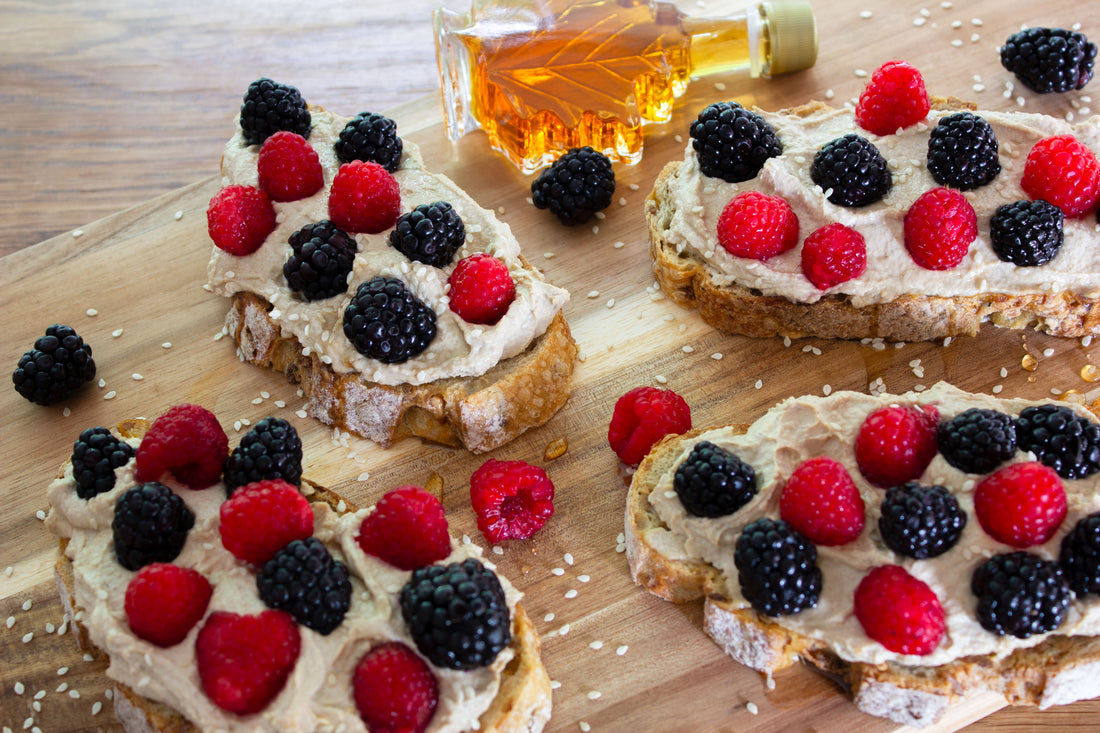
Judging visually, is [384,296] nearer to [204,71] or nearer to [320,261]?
[320,261]

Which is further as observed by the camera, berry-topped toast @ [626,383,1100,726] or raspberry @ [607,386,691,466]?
raspberry @ [607,386,691,466]

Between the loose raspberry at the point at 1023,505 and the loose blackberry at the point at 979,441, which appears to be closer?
the loose raspberry at the point at 1023,505

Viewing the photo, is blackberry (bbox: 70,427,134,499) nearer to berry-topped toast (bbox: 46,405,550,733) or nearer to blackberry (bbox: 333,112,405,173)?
berry-topped toast (bbox: 46,405,550,733)

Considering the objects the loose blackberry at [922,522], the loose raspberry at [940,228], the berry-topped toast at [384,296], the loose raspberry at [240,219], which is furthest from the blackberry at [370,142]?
the loose blackberry at [922,522]

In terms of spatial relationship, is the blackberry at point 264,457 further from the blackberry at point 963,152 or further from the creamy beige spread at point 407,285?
the blackberry at point 963,152

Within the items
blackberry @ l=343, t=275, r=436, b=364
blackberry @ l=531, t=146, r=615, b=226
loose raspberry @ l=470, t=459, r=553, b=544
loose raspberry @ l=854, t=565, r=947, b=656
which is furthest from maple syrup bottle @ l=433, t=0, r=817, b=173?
loose raspberry @ l=854, t=565, r=947, b=656

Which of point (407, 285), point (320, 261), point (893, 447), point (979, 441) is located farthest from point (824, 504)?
point (320, 261)
